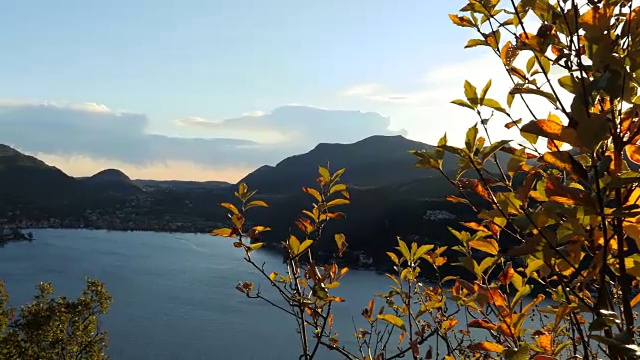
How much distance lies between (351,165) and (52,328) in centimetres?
13498

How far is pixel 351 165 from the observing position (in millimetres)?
144500

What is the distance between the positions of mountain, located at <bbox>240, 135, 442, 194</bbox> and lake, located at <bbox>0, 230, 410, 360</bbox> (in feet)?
215

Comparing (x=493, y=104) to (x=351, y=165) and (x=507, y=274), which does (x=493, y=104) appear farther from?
(x=351, y=165)

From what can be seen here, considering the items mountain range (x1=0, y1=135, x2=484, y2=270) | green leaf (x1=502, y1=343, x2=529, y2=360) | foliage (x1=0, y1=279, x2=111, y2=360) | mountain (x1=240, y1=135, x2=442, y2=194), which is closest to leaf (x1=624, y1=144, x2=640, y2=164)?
green leaf (x1=502, y1=343, x2=529, y2=360)

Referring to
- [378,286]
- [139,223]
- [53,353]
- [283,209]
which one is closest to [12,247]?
[139,223]

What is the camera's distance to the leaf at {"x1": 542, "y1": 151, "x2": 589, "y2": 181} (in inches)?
29.3

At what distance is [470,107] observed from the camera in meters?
1.13

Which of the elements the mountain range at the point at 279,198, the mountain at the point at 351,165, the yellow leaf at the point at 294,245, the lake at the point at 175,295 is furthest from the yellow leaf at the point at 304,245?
the mountain at the point at 351,165

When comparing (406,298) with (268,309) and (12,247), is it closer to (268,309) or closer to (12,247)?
(268,309)

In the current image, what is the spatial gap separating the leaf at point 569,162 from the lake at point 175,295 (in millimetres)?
14625

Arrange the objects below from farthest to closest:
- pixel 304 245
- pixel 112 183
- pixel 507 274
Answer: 1. pixel 112 183
2. pixel 304 245
3. pixel 507 274

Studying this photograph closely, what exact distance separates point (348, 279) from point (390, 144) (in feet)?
353

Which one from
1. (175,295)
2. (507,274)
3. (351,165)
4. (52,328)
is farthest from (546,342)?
(351,165)

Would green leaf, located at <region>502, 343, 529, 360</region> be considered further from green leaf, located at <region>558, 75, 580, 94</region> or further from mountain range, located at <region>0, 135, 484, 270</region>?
mountain range, located at <region>0, 135, 484, 270</region>
